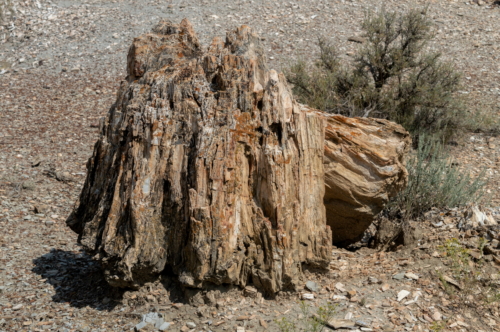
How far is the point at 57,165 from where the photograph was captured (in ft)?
26.7

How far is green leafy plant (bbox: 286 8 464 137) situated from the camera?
347 inches

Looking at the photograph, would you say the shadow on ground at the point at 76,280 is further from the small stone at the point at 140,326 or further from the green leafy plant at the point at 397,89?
the green leafy plant at the point at 397,89

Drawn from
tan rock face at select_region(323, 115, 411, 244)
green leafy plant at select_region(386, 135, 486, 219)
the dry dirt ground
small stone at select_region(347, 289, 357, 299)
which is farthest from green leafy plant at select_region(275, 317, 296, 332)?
green leafy plant at select_region(386, 135, 486, 219)

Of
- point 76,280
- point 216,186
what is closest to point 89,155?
point 76,280

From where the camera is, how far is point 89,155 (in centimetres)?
855

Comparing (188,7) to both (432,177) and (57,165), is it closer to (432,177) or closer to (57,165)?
(57,165)

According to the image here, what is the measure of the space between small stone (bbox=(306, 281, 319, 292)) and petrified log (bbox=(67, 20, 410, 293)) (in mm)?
147

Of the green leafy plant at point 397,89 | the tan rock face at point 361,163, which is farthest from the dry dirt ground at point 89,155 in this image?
the green leafy plant at point 397,89

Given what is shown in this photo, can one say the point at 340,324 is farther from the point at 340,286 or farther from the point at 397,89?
the point at 397,89

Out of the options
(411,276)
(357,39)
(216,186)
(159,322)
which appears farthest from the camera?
(357,39)

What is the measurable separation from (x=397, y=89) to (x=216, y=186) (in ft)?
19.1

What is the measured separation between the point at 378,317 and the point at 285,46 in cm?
900

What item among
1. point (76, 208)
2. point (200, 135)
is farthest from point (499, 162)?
point (76, 208)

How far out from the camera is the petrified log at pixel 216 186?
13.7ft
